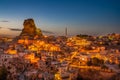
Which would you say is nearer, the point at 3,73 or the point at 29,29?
the point at 3,73

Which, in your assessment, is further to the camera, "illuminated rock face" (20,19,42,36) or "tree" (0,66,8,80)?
"illuminated rock face" (20,19,42,36)

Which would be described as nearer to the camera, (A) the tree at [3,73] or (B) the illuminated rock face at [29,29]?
(A) the tree at [3,73]

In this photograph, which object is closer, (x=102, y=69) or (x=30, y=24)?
(x=102, y=69)

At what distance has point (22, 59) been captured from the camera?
20.9 meters

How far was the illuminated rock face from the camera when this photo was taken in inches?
1511

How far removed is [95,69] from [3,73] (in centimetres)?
725

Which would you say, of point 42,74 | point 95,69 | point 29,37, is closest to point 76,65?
point 95,69

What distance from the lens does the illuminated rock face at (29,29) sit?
38375 mm

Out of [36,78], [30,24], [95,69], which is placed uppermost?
[30,24]

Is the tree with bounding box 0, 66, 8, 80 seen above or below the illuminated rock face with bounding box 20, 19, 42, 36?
below

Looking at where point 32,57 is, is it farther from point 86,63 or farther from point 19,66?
point 86,63

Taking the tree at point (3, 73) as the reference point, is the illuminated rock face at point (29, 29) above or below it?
above

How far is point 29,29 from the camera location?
38562mm

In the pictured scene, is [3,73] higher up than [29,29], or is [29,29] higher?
[29,29]
